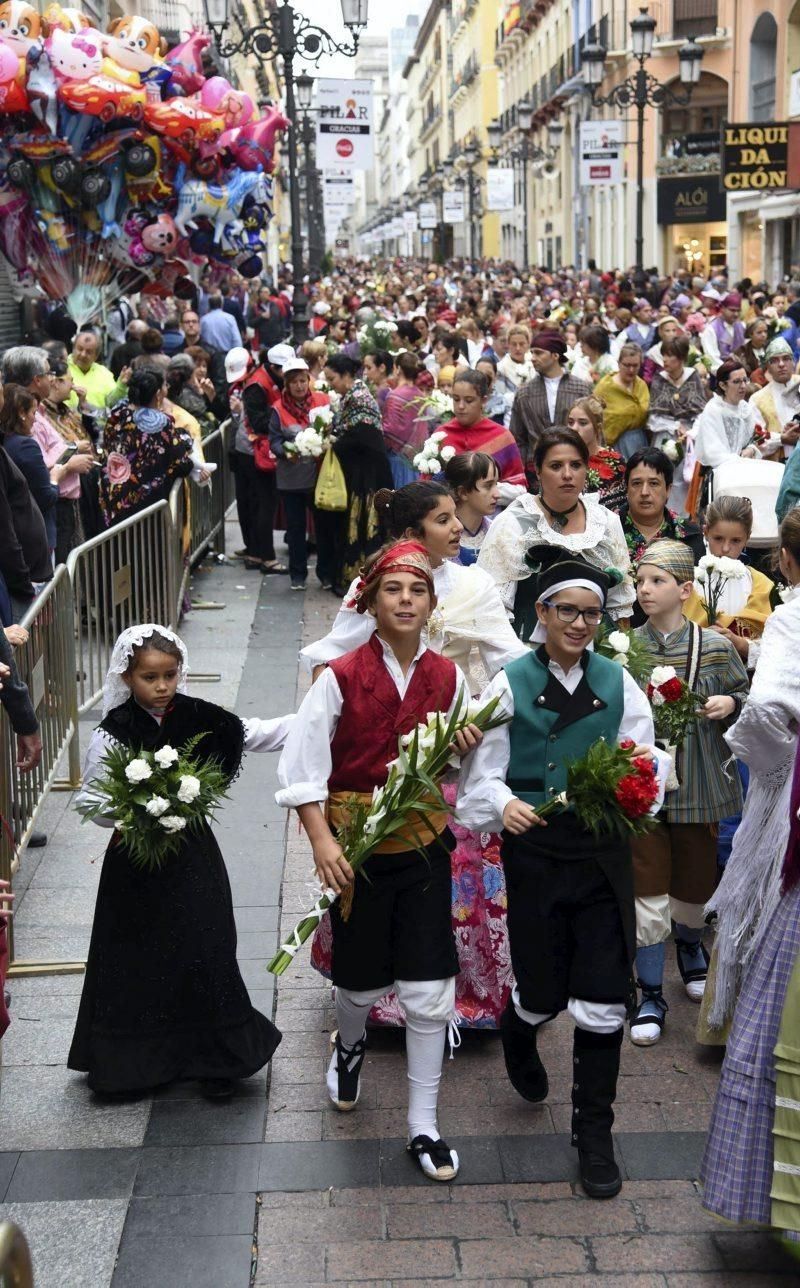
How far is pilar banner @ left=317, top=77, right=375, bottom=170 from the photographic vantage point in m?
26.6

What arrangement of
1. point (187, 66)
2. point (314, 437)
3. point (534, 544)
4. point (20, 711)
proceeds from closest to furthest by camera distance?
point (20, 711) → point (534, 544) → point (314, 437) → point (187, 66)

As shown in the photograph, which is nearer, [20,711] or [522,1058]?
[522,1058]

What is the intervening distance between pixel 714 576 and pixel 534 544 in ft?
2.32

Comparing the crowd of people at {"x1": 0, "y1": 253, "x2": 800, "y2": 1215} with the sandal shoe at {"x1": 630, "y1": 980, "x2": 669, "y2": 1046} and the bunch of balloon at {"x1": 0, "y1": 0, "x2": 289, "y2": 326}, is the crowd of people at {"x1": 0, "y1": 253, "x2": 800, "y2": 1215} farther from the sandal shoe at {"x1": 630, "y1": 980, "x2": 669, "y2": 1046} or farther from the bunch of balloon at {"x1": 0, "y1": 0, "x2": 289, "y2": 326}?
the bunch of balloon at {"x1": 0, "y1": 0, "x2": 289, "y2": 326}

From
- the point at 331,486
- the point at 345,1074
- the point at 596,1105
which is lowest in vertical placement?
the point at 345,1074

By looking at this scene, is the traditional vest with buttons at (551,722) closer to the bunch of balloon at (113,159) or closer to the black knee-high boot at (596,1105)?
the black knee-high boot at (596,1105)

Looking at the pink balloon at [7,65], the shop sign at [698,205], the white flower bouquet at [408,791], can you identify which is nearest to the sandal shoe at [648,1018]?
the white flower bouquet at [408,791]

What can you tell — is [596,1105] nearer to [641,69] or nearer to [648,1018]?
[648,1018]

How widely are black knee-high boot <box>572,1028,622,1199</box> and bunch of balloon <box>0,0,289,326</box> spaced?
11.1 m

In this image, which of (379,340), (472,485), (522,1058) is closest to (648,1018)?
(522,1058)

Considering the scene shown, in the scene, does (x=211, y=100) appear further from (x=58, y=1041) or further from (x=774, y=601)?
(x=58, y=1041)

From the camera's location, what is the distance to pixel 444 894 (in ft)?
15.6

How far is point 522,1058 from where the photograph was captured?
4945mm

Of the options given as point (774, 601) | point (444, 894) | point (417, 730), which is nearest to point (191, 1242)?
point (444, 894)
